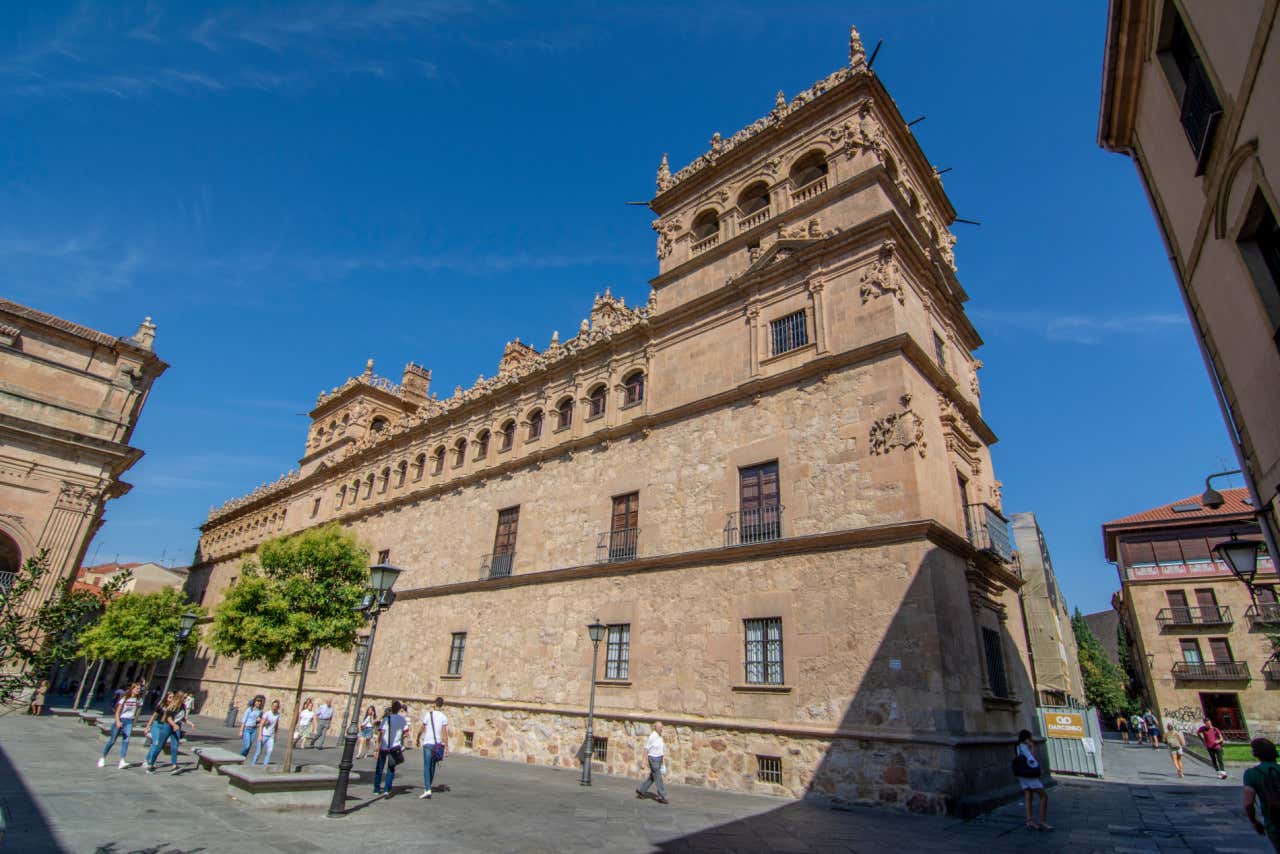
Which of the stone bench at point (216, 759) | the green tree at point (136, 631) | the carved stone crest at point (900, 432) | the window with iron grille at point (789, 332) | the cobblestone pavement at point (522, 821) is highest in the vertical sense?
the window with iron grille at point (789, 332)

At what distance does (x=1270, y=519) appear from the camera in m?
7.98

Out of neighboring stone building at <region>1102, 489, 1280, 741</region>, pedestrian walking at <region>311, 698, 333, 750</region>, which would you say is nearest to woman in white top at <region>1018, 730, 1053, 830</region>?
pedestrian walking at <region>311, 698, 333, 750</region>

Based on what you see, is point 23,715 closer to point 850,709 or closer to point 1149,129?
point 850,709

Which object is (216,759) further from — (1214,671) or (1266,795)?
(1214,671)

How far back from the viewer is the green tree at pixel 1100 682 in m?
50.2

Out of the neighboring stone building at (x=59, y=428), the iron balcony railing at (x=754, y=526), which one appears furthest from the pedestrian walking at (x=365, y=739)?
the neighboring stone building at (x=59, y=428)

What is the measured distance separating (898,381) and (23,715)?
108 feet

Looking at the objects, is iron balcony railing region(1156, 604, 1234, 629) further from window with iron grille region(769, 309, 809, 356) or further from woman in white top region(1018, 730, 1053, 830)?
window with iron grille region(769, 309, 809, 356)

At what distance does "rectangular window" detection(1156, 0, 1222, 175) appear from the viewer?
7.39 metres

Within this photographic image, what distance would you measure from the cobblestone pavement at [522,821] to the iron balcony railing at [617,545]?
5.67 meters

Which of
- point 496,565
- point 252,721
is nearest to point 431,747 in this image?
point 252,721

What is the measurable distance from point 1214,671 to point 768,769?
32.7 metres

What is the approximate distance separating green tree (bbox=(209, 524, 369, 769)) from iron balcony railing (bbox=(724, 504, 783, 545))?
29.9ft

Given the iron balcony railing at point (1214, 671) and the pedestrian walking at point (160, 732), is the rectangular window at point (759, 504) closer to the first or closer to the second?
the pedestrian walking at point (160, 732)
